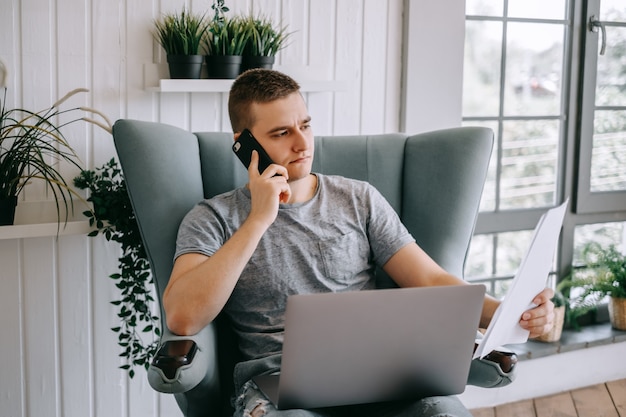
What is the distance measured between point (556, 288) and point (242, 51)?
1.73 meters

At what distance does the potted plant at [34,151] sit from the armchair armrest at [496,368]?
3.80 ft

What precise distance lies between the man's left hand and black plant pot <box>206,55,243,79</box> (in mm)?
1205

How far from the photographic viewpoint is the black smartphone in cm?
179

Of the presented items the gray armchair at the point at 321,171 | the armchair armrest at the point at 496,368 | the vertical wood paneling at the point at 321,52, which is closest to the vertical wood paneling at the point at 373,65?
the vertical wood paneling at the point at 321,52

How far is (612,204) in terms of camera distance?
3.28 m

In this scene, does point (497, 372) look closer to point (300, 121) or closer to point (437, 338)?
point (437, 338)

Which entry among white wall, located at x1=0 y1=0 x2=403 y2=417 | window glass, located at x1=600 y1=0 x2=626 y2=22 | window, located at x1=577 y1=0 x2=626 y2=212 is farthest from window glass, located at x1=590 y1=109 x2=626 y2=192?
white wall, located at x1=0 y1=0 x2=403 y2=417

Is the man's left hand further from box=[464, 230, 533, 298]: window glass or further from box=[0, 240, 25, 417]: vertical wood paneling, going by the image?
box=[464, 230, 533, 298]: window glass

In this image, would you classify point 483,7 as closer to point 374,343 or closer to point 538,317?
point 538,317

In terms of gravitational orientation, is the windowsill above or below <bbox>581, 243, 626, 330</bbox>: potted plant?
below

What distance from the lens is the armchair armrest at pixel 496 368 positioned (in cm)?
159

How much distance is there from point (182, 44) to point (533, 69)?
5.01 feet

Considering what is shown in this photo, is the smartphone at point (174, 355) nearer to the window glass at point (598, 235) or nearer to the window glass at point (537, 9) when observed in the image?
the window glass at point (537, 9)

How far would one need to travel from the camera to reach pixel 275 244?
1.79m
